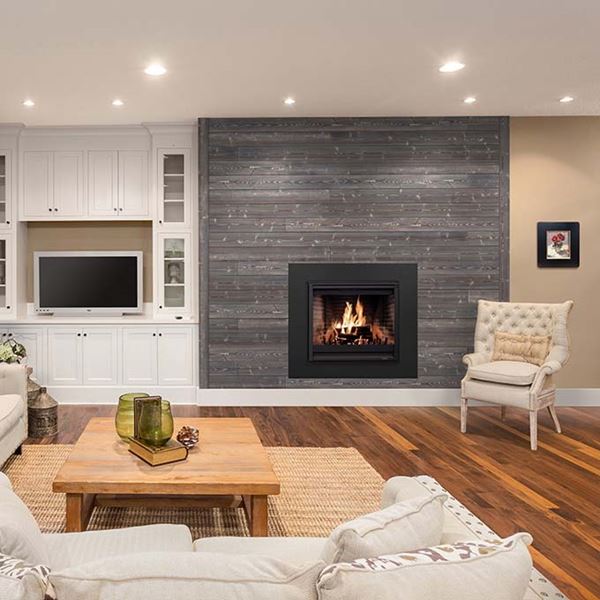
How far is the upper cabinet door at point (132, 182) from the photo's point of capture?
5867mm

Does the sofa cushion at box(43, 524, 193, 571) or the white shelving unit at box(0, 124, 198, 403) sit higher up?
the white shelving unit at box(0, 124, 198, 403)

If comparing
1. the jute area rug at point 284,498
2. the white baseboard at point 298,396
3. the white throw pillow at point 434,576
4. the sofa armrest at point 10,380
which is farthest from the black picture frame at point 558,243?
the white throw pillow at point 434,576

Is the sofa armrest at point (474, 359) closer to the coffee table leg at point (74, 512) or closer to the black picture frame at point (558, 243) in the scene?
the black picture frame at point (558, 243)

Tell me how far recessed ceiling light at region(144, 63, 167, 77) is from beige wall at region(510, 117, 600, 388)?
3.34 m

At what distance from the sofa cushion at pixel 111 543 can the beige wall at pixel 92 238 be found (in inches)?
178

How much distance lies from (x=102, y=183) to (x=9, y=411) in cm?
288

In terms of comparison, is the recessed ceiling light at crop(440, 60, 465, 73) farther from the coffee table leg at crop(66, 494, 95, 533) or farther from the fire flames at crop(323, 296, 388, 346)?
the coffee table leg at crop(66, 494, 95, 533)

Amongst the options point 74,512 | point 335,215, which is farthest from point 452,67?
point 74,512

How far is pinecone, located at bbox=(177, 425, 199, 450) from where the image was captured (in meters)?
2.83

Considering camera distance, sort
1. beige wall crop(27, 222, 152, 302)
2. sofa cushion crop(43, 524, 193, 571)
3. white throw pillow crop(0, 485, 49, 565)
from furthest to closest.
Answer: beige wall crop(27, 222, 152, 302) → sofa cushion crop(43, 524, 193, 571) → white throw pillow crop(0, 485, 49, 565)

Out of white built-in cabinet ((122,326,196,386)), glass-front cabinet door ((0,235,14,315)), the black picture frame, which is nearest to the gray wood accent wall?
white built-in cabinet ((122,326,196,386))

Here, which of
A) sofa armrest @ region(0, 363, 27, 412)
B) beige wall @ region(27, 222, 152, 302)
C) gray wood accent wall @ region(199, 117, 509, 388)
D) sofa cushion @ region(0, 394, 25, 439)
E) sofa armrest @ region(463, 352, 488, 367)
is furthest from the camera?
beige wall @ region(27, 222, 152, 302)

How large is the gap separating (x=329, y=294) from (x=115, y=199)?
2339mm

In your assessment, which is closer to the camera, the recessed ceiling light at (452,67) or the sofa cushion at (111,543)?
the sofa cushion at (111,543)
